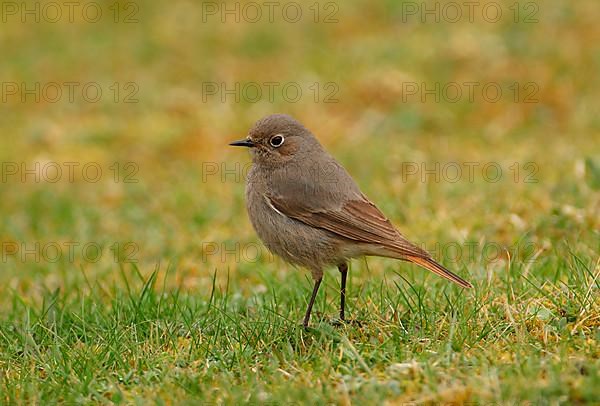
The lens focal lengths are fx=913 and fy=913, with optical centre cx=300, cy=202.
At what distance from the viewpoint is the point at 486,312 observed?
5.65 meters

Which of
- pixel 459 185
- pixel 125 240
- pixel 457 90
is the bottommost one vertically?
pixel 125 240

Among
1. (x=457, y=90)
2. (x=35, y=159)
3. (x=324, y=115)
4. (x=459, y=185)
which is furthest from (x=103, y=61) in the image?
(x=459, y=185)

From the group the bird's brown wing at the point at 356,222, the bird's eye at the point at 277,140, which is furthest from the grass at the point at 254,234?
the bird's eye at the point at 277,140

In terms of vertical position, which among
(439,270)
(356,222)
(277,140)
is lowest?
(439,270)

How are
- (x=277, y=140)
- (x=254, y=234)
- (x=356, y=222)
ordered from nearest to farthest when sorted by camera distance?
(x=356, y=222)
(x=277, y=140)
(x=254, y=234)

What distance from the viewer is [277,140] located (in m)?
7.06

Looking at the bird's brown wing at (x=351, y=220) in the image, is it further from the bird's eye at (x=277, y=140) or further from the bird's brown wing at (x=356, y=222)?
the bird's eye at (x=277, y=140)

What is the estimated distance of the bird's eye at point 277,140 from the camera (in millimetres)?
7047

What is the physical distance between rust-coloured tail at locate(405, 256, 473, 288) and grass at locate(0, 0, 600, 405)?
0.46 ft

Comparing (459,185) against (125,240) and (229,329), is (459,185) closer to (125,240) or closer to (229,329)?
(125,240)

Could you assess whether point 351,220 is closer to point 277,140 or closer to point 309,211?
point 309,211

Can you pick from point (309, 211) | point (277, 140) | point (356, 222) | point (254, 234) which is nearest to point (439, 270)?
point (356, 222)

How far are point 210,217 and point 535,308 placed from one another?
5.13 metres

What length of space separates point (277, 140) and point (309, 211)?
2.57 feet
